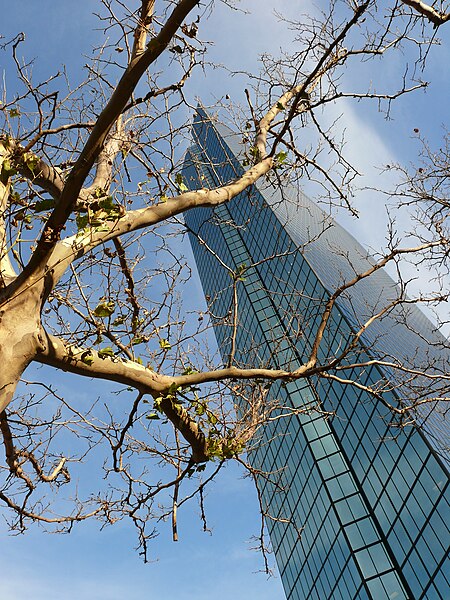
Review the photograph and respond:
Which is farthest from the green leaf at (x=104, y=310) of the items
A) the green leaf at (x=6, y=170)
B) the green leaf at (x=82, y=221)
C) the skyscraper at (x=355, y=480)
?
the skyscraper at (x=355, y=480)

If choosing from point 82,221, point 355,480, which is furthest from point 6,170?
point 355,480

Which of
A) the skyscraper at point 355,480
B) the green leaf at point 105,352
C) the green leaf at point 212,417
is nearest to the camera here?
the green leaf at point 105,352

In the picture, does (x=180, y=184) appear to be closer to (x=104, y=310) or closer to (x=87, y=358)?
(x=104, y=310)

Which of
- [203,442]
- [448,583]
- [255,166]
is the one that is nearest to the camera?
[203,442]

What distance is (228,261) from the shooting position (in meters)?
65.6

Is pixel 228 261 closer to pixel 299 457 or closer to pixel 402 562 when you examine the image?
pixel 299 457

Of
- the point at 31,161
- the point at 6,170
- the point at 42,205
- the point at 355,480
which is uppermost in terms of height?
the point at 355,480

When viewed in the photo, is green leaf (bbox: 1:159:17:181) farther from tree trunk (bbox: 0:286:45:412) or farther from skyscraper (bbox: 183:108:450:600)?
skyscraper (bbox: 183:108:450:600)

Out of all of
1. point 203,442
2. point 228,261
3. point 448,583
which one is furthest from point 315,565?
point 203,442

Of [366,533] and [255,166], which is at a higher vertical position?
[366,533]

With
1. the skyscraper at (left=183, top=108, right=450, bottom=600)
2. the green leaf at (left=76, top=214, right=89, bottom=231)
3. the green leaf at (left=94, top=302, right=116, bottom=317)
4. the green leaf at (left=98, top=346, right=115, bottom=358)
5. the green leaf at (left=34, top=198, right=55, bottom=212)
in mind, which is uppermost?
the skyscraper at (left=183, top=108, right=450, bottom=600)

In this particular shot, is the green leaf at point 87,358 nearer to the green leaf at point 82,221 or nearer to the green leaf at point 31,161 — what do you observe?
the green leaf at point 82,221

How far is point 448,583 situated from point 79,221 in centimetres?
3021

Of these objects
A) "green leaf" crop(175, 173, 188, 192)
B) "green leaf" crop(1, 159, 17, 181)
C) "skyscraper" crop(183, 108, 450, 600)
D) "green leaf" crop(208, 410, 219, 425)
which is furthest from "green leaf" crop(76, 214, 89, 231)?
"skyscraper" crop(183, 108, 450, 600)
